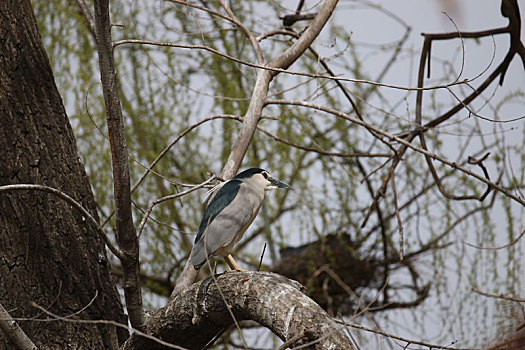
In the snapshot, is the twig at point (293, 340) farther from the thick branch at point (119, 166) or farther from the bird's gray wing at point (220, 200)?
the bird's gray wing at point (220, 200)

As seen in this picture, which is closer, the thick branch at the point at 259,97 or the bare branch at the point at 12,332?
the bare branch at the point at 12,332

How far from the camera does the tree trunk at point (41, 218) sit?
1816 mm

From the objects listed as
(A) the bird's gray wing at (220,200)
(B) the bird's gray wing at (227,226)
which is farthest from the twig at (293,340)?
(A) the bird's gray wing at (220,200)

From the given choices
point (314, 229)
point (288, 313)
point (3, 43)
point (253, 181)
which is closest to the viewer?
point (288, 313)

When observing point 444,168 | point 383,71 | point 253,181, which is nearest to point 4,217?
point 253,181

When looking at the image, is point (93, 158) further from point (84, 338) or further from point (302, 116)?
point (84, 338)

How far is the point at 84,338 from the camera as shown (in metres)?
1.87

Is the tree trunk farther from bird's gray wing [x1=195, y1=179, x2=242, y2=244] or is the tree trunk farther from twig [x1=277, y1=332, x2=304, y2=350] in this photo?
twig [x1=277, y1=332, x2=304, y2=350]

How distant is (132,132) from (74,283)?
2527 mm

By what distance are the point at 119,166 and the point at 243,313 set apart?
51 cm

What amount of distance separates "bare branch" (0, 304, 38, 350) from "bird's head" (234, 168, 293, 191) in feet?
3.23

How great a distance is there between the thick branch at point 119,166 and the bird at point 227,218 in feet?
0.87

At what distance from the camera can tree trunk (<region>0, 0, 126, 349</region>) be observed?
1.82 m

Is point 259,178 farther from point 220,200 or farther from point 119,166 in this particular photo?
point 119,166
